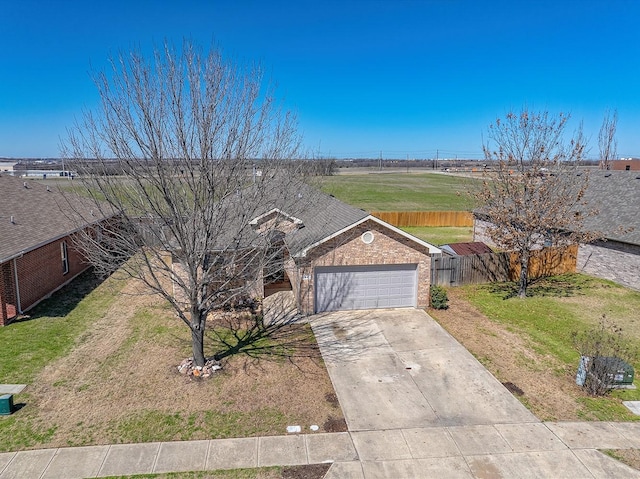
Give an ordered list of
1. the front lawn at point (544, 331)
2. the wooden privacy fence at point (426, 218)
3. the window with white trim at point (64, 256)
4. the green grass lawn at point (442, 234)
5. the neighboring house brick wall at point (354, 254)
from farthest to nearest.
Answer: the wooden privacy fence at point (426, 218) → the green grass lawn at point (442, 234) → the window with white trim at point (64, 256) → the neighboring house brick wall at point (354, 254) → the front lawn at point (544, 331)

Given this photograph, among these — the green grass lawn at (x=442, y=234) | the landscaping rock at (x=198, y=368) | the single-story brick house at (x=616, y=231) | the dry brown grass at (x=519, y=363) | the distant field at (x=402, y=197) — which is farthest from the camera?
the distant field at (x=402, y=197)

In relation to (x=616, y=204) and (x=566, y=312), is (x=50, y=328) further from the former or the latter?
(x=616, y=204)

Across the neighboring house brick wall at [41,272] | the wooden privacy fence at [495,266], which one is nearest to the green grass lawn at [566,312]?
the wooden privacy fence at [495,266]

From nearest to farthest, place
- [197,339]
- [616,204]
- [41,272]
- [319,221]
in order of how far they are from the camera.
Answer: [197,339] → [41,272] → [319,221] → [616,204]

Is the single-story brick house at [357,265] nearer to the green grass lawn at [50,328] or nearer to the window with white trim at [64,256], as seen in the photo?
the green grass lawn at [50,328]

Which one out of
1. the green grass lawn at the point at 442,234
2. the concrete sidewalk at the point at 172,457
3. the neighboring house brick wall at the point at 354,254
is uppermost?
the neighboring house brick wall at the point at 354,254

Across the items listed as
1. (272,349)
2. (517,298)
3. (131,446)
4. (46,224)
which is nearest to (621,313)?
(517,298)

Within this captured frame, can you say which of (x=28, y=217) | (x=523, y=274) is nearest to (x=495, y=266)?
(x=523, y=274)
